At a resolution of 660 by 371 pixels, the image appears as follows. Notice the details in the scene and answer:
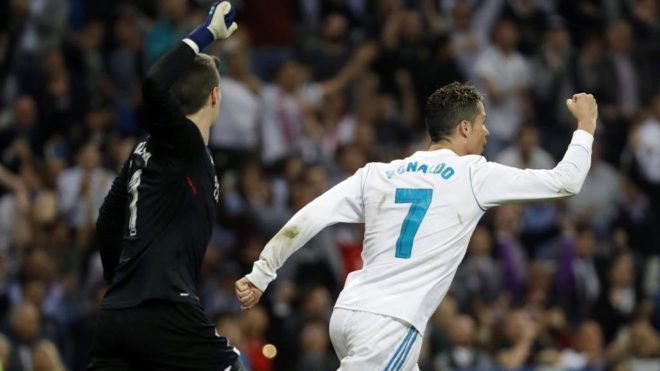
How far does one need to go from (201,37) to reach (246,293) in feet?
4.58

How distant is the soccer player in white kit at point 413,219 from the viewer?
23.0 ft

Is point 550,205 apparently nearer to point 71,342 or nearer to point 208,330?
point 71,342

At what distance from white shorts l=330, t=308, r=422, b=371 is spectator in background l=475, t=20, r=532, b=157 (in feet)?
→ 33.5

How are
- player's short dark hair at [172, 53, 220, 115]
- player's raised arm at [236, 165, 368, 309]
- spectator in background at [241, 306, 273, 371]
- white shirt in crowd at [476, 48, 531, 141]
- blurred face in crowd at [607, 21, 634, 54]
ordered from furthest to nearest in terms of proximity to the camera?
blurred face in crowd at [607, 21, 634, 54]
white shirt in crowd at [476, 48, 531, 141]
spectator in background at [241, 306, 273, 371]
player's raised arm at [236, 165, 368, 309]
player's short dark hair at [172, 53, 220, 115]

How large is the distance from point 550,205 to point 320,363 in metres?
4.71

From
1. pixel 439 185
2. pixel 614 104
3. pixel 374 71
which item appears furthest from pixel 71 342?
pixel 614 104

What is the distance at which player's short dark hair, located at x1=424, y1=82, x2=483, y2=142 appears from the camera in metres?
7.41

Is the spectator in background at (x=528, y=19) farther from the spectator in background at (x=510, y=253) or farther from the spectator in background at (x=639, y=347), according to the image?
the spectator in background at (x=639, y=347)

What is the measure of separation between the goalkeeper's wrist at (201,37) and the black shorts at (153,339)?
129 centimetres

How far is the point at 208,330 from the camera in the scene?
256 inches

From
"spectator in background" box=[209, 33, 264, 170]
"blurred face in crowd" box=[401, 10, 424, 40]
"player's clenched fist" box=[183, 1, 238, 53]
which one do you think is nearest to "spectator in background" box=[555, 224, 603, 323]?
"blurred face in crowd" box=[401, 10, 424, 40]

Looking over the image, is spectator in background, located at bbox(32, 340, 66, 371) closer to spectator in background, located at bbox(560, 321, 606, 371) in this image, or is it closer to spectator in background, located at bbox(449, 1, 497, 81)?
spectator in background, located at bbox(560, 321, 606, 371)

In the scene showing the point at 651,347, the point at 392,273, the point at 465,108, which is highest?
the point at 465,108

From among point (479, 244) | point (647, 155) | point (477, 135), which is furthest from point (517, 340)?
point (477, 135)
